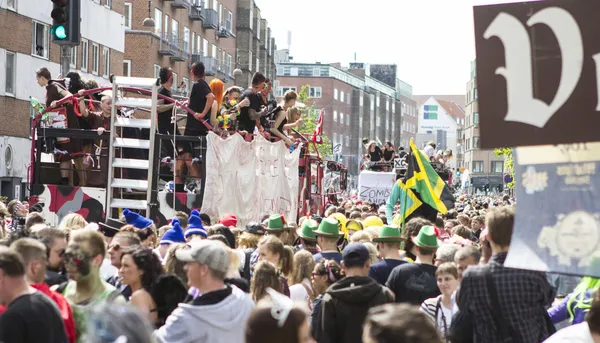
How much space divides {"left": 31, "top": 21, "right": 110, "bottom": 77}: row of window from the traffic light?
22.8m

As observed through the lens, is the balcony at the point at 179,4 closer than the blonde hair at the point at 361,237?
No

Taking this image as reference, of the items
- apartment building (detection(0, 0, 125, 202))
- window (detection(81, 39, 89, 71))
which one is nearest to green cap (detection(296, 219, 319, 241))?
apartment building (detection(0, 0, 125, 202))

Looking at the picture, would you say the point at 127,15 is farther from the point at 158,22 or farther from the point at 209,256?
the point at 209,256

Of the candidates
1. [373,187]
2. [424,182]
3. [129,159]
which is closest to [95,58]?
[373,187]

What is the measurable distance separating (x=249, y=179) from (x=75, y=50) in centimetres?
2720

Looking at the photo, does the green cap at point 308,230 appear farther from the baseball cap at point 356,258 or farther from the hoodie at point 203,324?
the hoodie at point 203,324

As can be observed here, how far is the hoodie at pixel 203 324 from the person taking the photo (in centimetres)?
587

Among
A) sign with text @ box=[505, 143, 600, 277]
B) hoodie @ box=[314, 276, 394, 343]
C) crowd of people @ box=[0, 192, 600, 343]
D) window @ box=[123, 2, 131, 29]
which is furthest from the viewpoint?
window @ box=[123, 2, 131, 29]

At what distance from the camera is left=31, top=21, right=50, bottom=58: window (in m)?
39.1

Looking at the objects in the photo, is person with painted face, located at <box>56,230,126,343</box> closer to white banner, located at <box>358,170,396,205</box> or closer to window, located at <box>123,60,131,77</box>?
white banner, located at <box>358,170,396,205</box>

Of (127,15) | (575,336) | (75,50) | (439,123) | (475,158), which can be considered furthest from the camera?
(439,123)

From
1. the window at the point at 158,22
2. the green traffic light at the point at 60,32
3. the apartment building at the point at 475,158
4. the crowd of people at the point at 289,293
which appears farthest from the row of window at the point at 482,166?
the crowd of people at the point at 289,293

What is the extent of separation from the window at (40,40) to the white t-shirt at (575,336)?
35.5 metres

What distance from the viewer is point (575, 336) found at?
5.39 m
